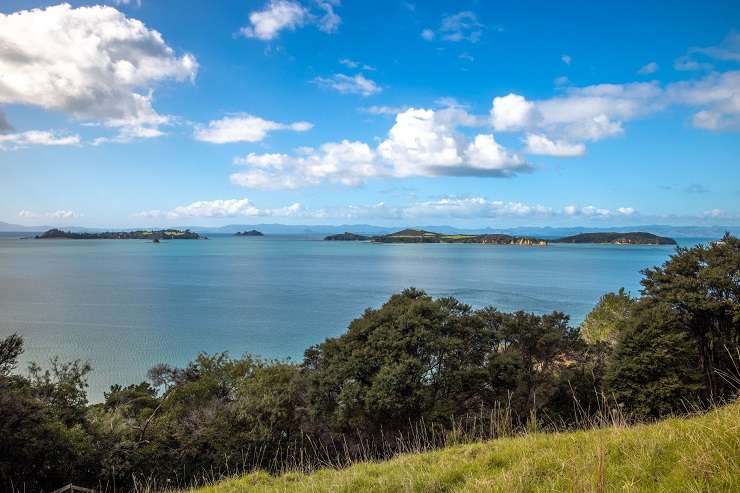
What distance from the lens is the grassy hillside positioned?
399 cm

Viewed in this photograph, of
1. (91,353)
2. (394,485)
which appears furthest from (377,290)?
(394,485)

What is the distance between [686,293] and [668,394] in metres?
6.29

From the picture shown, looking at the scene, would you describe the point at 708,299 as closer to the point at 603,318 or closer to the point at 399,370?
the point at 399,370

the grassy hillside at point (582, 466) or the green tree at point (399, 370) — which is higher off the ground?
the grassy hillside at point (582, 466)

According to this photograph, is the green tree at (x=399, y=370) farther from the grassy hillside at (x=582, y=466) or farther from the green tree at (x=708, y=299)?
the grassy hillside at (x=582, y=466)

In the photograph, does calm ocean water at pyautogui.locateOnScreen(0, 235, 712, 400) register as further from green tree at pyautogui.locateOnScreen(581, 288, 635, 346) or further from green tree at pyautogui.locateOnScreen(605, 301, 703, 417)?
green tree at pyautogui.locateOnScreen(605, 301, 703, 417)

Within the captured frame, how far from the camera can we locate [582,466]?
4605 millimetres

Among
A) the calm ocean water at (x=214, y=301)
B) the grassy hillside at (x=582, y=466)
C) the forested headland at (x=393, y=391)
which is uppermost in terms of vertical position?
the grassy hillside at (x=582, y=466)

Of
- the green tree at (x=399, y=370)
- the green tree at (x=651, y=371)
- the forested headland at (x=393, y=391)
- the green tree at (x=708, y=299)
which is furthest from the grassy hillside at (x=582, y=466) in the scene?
the green tree at (x=708, y=299)

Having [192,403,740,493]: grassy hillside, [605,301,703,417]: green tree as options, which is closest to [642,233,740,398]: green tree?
[605,301,703,417]: green tree

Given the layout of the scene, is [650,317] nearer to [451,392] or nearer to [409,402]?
[451,392]

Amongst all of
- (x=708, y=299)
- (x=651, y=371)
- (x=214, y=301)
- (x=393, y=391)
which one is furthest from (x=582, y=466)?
(x=214, y=301)

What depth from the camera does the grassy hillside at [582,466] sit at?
3.99 m

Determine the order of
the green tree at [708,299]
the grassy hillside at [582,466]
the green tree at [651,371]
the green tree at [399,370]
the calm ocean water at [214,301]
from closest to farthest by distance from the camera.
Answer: the grassy hillside at [582,466] → the green tree at [651,371] → the green tree at [399,370] → the green tree at [708,299] → the calm ocean water at [214,301]
